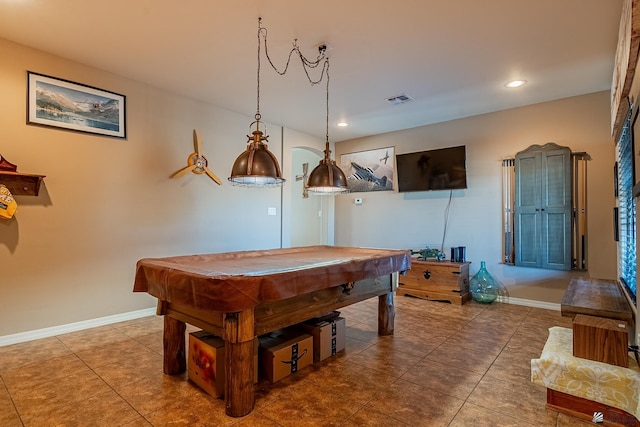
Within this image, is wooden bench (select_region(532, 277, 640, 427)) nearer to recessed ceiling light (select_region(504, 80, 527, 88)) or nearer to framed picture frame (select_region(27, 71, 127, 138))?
recessed ceiling light (select_region(504, 80, 527, 88))

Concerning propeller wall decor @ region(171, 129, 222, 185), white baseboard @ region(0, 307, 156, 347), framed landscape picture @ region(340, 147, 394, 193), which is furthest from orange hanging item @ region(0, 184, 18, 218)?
framed landscape picture @ region(340, 147, 394, 193)

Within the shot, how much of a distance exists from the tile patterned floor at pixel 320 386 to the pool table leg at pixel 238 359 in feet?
0.28

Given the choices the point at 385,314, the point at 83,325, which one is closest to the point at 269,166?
the point at 385,314

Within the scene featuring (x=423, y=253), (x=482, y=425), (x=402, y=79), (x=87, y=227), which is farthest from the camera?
(x=423, y=253)

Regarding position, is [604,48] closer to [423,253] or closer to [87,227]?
[423,253]

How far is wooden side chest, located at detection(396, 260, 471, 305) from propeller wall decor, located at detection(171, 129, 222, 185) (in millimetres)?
3136

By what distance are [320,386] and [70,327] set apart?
2761mm

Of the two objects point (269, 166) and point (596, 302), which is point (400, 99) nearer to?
point (269, 166)

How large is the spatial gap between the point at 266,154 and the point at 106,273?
241 cm

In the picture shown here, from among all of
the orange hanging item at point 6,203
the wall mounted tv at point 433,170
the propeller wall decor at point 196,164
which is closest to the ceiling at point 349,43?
the propeller wall decor at point 196,164

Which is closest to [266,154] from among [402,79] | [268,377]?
[268,377]

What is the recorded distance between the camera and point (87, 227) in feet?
11.0

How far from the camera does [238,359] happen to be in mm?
1845

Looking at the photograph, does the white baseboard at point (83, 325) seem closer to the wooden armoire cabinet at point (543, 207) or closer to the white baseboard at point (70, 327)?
the white baseboard at point (70, 327)
